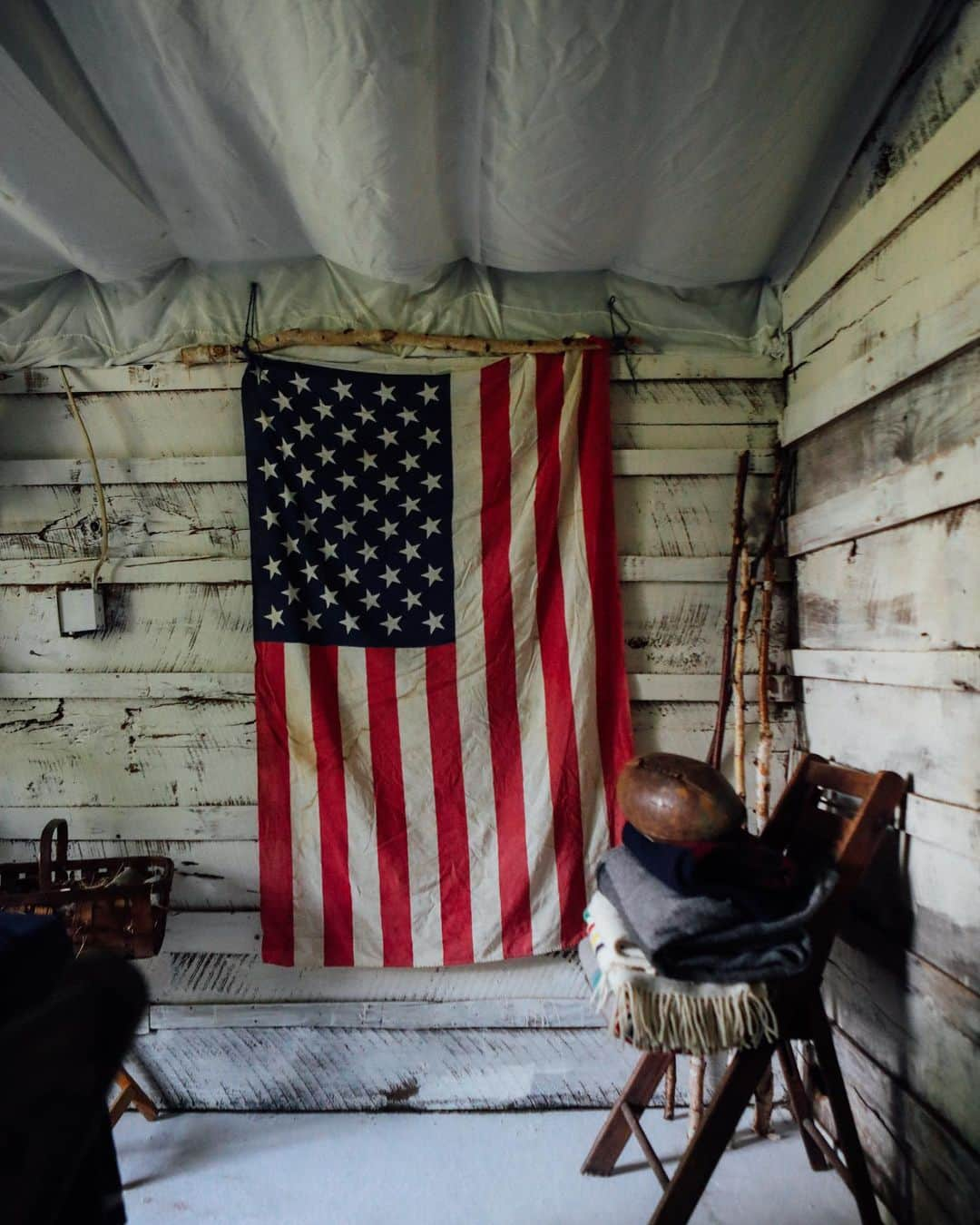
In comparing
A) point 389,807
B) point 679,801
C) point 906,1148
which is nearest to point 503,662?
point 389,807

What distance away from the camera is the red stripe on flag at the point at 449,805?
6.28ft

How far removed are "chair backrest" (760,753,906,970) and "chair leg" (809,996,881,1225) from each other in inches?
6.3

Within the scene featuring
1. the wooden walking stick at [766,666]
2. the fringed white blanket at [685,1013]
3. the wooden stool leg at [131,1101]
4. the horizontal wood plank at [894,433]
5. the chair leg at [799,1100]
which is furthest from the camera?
the wooden walking stick at [766,666]

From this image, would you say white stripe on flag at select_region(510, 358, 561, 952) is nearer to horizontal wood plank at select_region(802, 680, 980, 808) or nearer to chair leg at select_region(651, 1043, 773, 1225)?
chair leg at select_region(651, 1043, 773, 1225)

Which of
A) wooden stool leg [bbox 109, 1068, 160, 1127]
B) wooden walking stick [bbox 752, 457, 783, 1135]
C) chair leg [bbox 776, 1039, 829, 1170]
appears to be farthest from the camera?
wooden walking stick [bbox 752, 457, 783, 1135]

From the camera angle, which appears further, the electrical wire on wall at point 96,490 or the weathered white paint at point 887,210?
the electrical wire on wall at point 96,490

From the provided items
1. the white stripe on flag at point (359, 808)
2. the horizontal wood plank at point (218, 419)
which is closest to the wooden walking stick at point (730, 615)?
the horizontal wood plank at point (218, 419)

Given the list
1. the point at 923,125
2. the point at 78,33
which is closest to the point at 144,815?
the point at 78,33

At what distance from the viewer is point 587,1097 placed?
6.12 feet

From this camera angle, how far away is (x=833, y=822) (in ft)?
4.92

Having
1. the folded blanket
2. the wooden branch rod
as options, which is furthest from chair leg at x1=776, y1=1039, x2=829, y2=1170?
the wooden branch rod

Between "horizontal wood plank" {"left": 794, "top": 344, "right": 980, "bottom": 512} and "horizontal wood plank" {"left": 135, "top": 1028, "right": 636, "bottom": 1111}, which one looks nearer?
"horizontal wood plank" {"left": 794, "top": 344, "right": 980, "bottom": 512}

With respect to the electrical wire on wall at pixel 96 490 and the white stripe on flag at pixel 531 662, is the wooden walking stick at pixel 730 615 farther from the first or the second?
the electrical wire on wall at pixel 96 490

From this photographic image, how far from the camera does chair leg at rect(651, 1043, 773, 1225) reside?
129 centimetres
